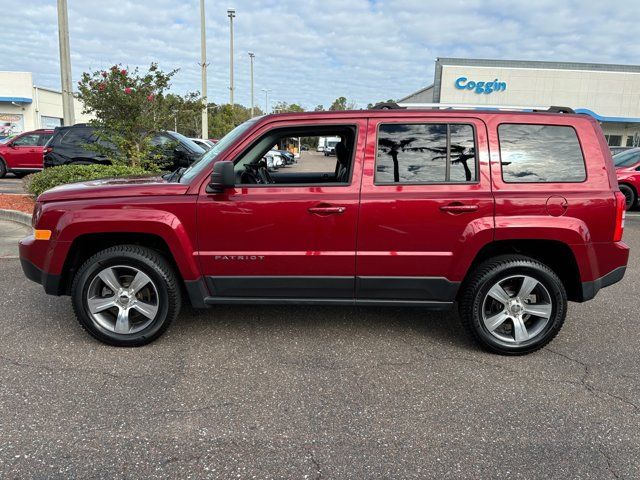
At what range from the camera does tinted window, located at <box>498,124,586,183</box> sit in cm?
351

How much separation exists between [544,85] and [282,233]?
125 feet

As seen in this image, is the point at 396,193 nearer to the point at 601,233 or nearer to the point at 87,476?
the point at 601,233

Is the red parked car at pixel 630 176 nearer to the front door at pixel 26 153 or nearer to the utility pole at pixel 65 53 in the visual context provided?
the utility pole at pixel 65 53

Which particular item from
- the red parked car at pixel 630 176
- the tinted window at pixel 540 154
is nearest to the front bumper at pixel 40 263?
the tinted window at pixel 540 154

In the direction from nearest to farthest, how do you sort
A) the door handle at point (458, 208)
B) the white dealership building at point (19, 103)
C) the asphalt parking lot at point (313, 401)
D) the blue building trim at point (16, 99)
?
the asphalt parking lot at point (313, 401) < the door handle at point (458, 208) < the blue building trim at point (16, 99) < the white dealership building at point (19, 103)

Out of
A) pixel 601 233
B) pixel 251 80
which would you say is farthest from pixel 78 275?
pixel 251 80

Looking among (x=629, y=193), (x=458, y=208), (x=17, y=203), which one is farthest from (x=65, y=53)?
(x=629, y=193)

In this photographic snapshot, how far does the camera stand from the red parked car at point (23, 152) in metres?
15.6

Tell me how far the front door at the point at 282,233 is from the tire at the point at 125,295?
356mm

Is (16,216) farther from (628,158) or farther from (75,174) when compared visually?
(628,158)

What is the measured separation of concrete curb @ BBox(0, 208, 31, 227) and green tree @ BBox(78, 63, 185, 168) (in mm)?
1842

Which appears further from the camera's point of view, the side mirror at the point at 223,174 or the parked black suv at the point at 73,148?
the parked black suv at the point at 73,148

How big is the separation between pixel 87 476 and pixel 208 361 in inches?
50.0

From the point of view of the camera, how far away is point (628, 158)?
11352mm
